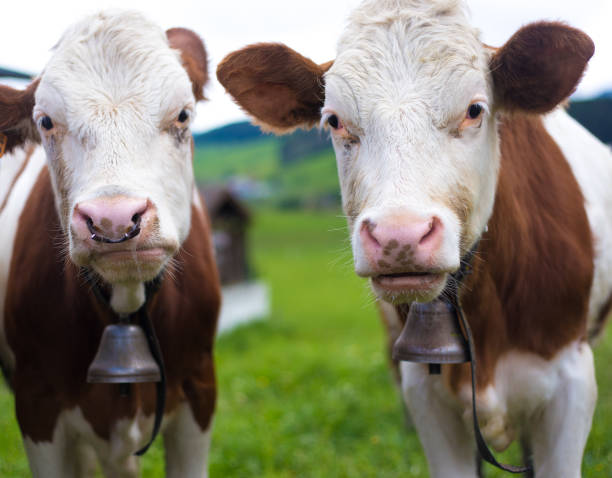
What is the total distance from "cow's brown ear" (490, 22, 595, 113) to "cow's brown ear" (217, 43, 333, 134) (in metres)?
0.69

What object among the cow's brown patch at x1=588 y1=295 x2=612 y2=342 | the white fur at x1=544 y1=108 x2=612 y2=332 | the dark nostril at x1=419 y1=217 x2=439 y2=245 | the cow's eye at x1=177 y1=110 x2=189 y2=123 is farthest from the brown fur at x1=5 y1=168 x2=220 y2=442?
the cow's brown patch at x1=588 y1=295 x2=612 y2=342

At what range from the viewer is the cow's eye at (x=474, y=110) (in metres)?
2.60

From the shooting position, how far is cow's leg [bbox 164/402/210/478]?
3.44 m

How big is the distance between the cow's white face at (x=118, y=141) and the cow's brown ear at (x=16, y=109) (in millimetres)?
164

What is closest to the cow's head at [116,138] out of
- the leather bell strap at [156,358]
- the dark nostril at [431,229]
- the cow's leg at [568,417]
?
the leather bell strap at [156,358]

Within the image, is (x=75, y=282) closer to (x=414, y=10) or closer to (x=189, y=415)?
(x=189, y=415)

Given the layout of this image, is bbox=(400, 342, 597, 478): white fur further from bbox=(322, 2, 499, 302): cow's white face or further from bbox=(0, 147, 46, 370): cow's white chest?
bbox=(0, 147, 46, 370): cow's white chest

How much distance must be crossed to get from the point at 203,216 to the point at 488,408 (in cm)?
174

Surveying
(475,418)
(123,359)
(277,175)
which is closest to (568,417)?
(475,418)

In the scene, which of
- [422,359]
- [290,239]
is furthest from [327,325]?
[290,239]

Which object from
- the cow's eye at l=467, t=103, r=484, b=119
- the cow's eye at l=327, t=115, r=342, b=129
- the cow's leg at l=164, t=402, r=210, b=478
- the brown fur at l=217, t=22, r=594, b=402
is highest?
the cow's eye at l=467, t=103, r=484, b=119

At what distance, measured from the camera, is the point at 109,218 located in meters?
2.49

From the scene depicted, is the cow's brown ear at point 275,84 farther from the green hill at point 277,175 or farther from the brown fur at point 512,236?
the green hill at point 277,175

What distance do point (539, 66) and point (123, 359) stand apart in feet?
6.34
